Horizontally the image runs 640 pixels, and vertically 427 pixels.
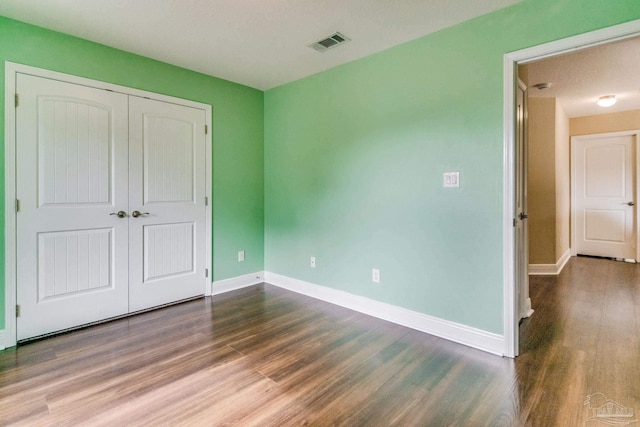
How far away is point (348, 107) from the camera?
3225 millimetres

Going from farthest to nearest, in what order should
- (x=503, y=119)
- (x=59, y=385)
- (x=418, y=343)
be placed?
(x=418, y=343)
(x=503, y=119)
(x=59, y=385)

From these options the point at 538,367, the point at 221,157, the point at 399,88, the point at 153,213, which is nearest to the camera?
the point at 538,367

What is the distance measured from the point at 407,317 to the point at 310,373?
3.69ft

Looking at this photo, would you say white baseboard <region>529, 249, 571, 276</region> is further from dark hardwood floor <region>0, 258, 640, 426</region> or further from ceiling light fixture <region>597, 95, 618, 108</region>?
ceiling light fixture <region>597, 95, 618, 108</region>

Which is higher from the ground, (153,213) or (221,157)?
(221,157)

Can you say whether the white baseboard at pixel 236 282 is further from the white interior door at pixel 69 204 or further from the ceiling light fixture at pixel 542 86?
the ceiling light fixture at pixel 542 86

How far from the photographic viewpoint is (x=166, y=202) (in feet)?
10.7

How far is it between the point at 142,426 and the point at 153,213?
207 cm

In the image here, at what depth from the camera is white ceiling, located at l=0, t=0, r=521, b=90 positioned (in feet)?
7.28

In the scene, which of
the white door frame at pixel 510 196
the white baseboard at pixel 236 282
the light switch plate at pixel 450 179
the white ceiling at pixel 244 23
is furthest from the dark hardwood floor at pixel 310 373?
the white ceiling at pixel 244 23

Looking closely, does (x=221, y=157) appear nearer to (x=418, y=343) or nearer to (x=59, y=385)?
(x=59, y=385)

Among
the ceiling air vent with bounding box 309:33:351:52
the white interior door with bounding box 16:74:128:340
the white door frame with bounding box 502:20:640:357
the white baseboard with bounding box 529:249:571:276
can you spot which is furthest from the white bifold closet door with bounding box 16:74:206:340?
the white baseboard with bounding box 529:249:571:276

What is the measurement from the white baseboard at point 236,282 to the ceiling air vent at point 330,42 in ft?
8.94

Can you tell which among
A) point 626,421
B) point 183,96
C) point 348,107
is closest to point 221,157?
point 183,96
